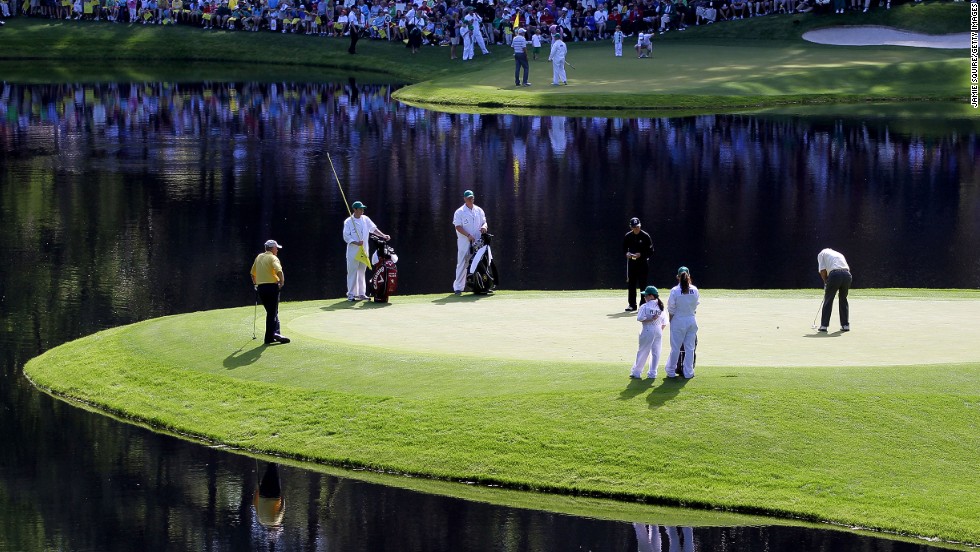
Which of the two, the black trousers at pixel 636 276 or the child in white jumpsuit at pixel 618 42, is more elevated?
the child in white jumpsuit at pixel 618 42

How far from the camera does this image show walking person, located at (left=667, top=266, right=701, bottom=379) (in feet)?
74.9

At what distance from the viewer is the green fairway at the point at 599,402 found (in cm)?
2133

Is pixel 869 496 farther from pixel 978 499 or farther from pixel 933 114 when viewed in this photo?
pixel 933 114

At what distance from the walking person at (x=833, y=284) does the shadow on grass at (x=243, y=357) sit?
31.9 feet

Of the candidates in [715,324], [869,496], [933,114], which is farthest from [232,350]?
[933,114]

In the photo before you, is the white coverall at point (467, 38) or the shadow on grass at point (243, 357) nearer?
the shadow on grass at point (243, 357)

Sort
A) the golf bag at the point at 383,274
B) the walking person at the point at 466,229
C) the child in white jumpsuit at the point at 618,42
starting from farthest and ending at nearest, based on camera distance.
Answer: the child in white jumpsuit at the point at 618,42 → the walking person at the point at 466,229 → the golf bag at the point at 383,274

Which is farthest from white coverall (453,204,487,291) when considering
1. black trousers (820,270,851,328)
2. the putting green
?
black trousers (820,270,851,328)

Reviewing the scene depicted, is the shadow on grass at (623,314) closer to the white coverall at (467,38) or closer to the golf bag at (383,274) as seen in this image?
the golf bag at (383,274)

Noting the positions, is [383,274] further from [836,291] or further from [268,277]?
[836,291]

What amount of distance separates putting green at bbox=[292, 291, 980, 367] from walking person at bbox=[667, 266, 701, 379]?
1.19 metres

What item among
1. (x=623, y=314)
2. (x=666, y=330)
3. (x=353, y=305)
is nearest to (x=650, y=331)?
(x=666, y=330)

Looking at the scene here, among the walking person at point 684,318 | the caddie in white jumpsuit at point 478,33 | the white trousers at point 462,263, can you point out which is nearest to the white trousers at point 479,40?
the caddie in white jumpsuit at point 478,33

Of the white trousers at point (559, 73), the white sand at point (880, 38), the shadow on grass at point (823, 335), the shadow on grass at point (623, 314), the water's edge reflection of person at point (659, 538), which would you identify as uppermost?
the white sand at point (880, 38)
